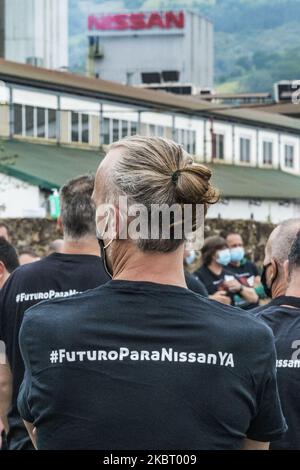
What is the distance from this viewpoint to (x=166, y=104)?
32531 millimetres

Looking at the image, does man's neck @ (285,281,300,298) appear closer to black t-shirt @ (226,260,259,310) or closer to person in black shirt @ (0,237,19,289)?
person in black shirt @ (0,237,19,289)

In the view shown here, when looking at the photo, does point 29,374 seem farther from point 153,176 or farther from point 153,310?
point 153,176

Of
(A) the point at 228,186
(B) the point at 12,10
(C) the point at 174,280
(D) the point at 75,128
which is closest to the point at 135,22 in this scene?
A: (B) the point at 12,10

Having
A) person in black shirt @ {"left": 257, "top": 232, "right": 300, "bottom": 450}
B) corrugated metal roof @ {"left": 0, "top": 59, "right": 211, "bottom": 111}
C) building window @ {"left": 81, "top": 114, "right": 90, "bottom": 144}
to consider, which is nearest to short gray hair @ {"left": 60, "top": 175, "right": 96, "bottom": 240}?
person in black shirt @ {"left": 257, "top": 232, "right": 300, "bottom": 450}

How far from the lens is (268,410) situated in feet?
9.03

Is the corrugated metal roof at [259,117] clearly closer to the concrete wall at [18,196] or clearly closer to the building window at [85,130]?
the concrete wall at [18,196]

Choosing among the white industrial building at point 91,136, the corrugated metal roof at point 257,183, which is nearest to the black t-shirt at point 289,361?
the corrugated metal roof at point 257,183

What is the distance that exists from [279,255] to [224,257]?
632 centimetres

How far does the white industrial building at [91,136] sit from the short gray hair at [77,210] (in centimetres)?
1957

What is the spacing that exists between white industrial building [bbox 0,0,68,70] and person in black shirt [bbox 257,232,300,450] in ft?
213

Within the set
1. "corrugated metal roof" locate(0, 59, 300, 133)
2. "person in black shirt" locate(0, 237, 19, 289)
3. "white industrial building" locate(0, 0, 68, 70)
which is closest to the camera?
"person in black shirt" locate(0, 237, 19, 289)

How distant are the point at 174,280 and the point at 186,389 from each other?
29cm

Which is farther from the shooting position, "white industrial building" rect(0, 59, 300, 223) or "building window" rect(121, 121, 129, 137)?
"building window" rect(121, 121, 129, 137)

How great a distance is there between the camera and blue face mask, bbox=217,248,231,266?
35.4 ft
